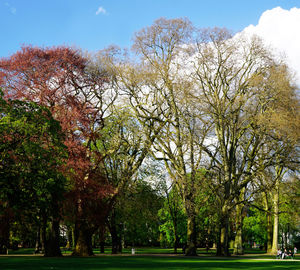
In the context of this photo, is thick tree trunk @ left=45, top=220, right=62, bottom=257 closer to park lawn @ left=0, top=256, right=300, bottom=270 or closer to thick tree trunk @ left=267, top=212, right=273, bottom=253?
park lawn @ left=0, top=256, right=300, bottom=270

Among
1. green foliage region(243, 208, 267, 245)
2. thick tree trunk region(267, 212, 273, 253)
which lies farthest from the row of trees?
green foliage region(243, 208, 267, 245)

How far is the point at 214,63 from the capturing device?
39.6 metres

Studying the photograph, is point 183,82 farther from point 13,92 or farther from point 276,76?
point 13,92

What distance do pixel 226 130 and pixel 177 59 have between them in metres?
8.58

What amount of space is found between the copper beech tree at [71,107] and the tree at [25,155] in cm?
807

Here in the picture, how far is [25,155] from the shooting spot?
24484 millimetres

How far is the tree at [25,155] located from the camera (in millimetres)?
23797

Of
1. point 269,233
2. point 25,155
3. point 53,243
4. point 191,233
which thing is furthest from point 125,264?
point 269,233

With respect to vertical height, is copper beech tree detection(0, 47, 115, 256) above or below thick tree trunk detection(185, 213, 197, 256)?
above

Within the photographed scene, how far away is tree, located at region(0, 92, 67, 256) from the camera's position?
78.1ft

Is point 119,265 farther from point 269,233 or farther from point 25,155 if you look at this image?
point 269,233

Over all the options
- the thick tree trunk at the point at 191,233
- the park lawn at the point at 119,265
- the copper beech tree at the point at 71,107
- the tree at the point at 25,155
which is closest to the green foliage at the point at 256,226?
the thick tree trunk at the point at 191,233

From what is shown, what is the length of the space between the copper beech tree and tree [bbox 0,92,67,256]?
807 centimetres

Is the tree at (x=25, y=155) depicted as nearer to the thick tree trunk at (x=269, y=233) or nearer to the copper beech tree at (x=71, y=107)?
the copper beech tree at (x=71, y=107)
